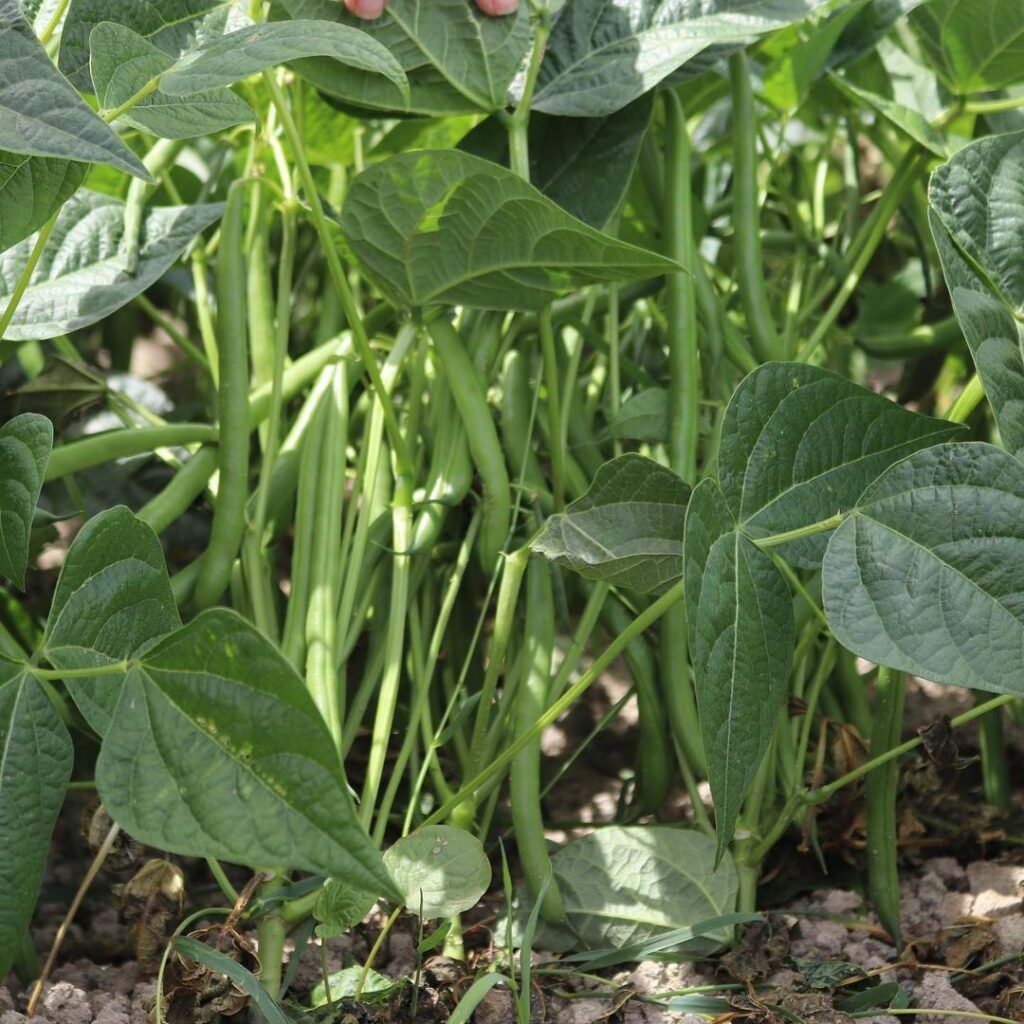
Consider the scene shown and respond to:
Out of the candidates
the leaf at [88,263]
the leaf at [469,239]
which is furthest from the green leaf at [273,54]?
the leaf at [88,263]

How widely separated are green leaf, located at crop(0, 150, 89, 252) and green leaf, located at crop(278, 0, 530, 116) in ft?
0.69

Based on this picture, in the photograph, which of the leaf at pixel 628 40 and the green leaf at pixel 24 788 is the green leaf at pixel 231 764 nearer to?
the green leaf at pixel 24 788

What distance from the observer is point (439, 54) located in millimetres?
735

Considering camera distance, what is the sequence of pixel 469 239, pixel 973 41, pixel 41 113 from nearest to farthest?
1. pixel 41 113
2. pixel 469 239
3. pixel 973 41

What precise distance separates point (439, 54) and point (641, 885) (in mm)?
518

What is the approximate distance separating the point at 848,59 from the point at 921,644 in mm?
477

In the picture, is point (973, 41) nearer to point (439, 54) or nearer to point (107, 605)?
point (439, 54)

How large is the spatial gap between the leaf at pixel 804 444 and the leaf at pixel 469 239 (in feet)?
0.29

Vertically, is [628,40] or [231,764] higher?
[628,40]

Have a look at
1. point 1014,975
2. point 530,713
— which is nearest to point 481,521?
point 530,713

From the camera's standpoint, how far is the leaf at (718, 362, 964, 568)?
0.60m

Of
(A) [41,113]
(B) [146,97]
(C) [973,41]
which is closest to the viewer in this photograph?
(A) [41,113]

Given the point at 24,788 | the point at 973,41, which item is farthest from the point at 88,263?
the point at 973,41

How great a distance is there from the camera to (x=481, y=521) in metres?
0.76
